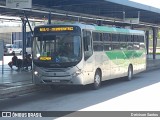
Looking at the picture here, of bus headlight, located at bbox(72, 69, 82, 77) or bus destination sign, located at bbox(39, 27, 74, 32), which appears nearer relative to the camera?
bus headlight, located at bbox(72, 69, 82, 77)

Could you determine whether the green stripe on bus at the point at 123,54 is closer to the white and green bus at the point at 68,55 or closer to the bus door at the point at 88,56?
the white and green bus at the point at 68,55

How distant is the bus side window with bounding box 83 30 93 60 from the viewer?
16.3m

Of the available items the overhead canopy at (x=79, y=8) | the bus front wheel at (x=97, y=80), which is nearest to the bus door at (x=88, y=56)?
the bus front wheel at (x=97, y=80)

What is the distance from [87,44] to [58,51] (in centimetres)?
126

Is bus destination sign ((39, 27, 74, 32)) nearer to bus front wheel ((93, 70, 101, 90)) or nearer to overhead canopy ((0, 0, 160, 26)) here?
bus front wheel ((93, 70, 101, 90))

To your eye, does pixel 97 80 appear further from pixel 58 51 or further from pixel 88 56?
pixel 58 51

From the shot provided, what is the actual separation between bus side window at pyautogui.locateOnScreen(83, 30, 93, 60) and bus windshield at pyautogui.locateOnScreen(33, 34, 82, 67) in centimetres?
34

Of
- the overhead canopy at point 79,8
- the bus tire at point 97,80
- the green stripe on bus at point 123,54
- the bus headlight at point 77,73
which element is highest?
the overhead canopy at point 79,8

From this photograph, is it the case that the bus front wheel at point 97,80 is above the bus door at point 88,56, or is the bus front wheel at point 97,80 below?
below

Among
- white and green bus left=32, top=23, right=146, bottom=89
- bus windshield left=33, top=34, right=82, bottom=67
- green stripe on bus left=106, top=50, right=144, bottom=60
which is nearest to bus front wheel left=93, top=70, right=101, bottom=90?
white and green bus left=32, top=23, right=146, bottom=89

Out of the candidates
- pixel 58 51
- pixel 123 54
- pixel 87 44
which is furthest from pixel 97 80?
pixel 123 54

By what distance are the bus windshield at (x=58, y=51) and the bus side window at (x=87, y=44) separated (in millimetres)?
342

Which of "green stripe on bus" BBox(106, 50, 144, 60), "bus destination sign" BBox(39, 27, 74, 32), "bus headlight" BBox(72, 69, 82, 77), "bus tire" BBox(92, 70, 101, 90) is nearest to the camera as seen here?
"bus headlight" BBox(72, 69, 82, 77)

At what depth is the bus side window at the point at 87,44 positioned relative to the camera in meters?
16.3
